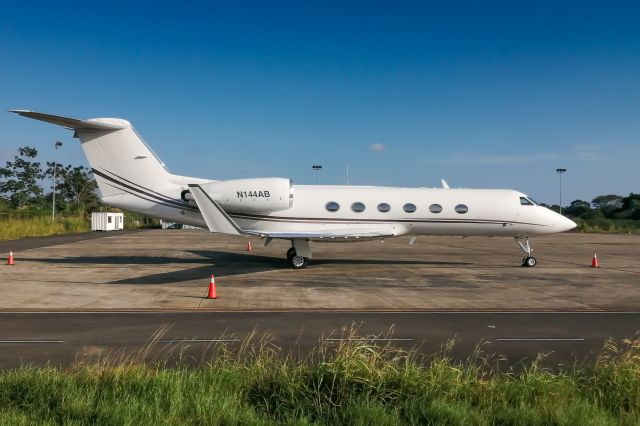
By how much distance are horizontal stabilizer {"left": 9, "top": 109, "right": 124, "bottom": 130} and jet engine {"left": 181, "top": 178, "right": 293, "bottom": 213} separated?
11.2ft

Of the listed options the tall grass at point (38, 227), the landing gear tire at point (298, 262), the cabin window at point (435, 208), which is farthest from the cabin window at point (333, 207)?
the tall grass at point (38, 227)

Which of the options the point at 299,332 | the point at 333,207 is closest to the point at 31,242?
the point at 333,207

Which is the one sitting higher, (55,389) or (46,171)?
(46,171)

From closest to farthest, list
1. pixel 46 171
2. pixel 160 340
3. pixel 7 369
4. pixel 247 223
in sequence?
pixel 7 369
pixel 160 340
pixel 247 223
pixel 46 171

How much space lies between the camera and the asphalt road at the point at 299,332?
7723 mm

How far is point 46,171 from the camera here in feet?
241

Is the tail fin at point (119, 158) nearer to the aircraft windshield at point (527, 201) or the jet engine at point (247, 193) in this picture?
the jet engine at point (247, 193)

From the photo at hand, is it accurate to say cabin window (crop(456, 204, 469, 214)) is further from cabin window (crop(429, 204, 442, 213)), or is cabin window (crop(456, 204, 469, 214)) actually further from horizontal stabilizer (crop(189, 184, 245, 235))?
horizontal stabilizer (crop(189, 184, 245, 235))

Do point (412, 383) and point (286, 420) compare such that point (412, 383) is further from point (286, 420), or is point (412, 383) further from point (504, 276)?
point (504, 276)

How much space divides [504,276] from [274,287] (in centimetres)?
796

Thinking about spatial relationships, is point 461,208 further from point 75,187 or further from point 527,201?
point 75,187

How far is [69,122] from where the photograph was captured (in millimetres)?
17016

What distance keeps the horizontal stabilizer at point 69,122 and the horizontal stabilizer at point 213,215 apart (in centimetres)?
501

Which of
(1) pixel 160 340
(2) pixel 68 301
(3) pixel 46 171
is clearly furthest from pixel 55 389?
(3) pixel 46 171
